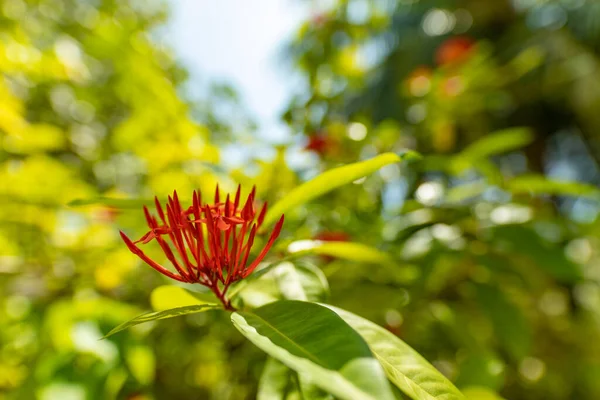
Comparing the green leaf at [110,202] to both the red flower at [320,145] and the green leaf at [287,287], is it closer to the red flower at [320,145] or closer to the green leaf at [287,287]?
the green leaf at [287,287]

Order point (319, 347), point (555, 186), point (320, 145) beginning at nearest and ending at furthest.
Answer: point (319, 347) < point (555, 186) < point (320, 145)

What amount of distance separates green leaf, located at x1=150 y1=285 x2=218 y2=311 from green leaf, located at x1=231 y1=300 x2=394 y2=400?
0.23 ft

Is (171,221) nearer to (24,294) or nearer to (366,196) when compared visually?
(366,196)

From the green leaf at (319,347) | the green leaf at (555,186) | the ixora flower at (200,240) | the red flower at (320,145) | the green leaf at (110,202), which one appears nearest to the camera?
the green leaf at (319,347)

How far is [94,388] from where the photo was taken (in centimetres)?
46

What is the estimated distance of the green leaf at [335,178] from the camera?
1.14ft

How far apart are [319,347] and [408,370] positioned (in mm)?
74

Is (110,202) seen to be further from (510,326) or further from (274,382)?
(510,326)

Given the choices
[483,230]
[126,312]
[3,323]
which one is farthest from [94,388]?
[483,230]

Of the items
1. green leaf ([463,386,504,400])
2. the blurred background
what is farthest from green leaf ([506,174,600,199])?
green leaf ([463,386,504,400])

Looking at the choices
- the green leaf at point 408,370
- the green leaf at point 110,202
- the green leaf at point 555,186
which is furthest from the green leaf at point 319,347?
the green leaf at point 555,186

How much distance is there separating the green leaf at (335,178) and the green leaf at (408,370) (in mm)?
122

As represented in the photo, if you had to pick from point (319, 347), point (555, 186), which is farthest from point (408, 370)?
point (555, 186)

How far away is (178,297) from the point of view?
0.35m
